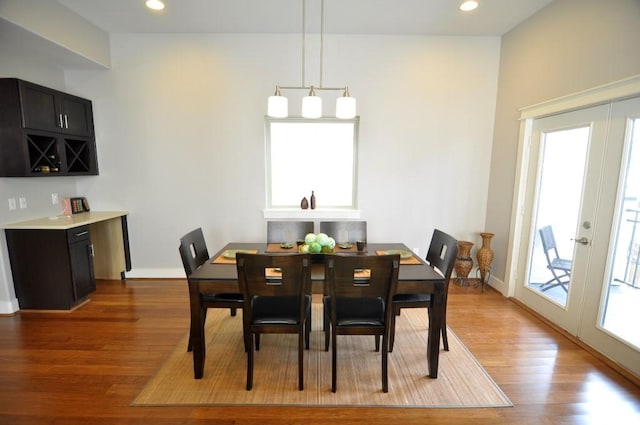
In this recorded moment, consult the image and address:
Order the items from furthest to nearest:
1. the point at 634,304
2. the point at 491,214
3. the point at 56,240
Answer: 1. the point at 491,214
2. the point at 56,240
3. the point at 634,304

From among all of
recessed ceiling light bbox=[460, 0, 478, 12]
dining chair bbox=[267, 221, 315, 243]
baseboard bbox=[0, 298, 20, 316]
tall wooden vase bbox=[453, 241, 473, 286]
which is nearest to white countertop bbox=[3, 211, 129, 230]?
baseboard bbox=[0, 298, 20, 316]

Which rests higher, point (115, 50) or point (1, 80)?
point (115, 50)

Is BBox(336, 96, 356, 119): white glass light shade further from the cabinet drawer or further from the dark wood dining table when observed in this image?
the cabinet drawer

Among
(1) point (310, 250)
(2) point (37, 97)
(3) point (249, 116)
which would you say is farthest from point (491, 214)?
(2) point (37, 97)

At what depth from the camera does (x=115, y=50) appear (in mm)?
3715

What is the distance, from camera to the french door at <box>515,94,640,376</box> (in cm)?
227

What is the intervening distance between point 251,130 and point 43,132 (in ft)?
6.99

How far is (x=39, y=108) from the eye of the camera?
3.12 m

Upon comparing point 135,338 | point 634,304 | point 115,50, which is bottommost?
point 135,338

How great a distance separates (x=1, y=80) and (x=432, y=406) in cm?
456

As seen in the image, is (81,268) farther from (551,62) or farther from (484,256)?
(551,62)

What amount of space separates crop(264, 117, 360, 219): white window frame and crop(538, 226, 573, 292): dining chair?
6.66 ft

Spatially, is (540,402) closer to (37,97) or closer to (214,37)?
(214,37)

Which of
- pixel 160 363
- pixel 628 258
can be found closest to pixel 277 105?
pixel 160 363
